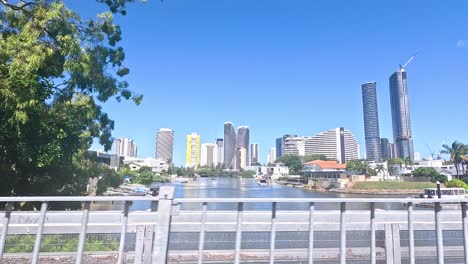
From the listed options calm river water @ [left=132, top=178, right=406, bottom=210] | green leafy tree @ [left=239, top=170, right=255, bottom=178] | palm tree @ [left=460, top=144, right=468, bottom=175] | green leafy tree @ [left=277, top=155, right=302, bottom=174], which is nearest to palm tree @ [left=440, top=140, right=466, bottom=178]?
palm tree @ [left=460, top=144, right=468, bottom=175]

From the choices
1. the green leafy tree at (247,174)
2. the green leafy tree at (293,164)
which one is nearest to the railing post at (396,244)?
the green leafy tree at (293,164)

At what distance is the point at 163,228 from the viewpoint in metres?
3.06

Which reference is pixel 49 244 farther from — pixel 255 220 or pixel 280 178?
pixel 280 178

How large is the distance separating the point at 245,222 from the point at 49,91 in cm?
969

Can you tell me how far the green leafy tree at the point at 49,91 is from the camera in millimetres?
9836

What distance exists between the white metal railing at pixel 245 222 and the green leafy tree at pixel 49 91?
6.96m

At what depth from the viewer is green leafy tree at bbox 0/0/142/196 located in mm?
9836

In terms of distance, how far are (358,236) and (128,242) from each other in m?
2.36

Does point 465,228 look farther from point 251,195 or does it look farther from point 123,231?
point 251,195

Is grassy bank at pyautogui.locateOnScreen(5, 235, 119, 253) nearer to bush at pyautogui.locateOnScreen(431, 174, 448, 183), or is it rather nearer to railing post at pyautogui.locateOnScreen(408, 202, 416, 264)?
railing post at pyautogui.locateOnScreen(408, 202, 416, 264)

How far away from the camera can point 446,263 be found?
3.65m

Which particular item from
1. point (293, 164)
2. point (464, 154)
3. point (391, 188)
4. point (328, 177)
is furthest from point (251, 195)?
point (293, 164)

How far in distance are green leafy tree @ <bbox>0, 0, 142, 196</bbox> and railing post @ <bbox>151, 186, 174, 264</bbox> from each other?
8.12 meters

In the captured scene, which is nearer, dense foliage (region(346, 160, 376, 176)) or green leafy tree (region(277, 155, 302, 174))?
dense foliage (region(346, 160, 376, 176))
